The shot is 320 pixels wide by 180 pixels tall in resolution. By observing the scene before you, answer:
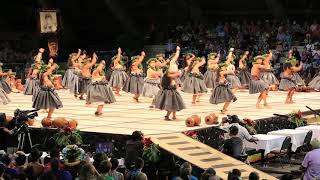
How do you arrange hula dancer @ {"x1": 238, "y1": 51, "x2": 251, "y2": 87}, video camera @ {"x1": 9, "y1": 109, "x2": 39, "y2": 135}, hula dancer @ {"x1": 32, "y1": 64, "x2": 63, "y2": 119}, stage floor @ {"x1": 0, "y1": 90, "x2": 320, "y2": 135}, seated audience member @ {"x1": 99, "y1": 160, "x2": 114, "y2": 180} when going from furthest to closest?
hula dancer @ {"x1": 238, "y1": 51, "x2": 251, "y2": 87}, hula dancer @ {"x1": 32, "y1": 64, "x2": 63, "y2": 119}, stage floor @ {"x1": 0, "y1": 90, "x2": 320, "y2": 135}, video camera @ {"x1": 9, "y1": 109, "x2": 39, "y2": 135}, seated audience member @ {"x1": 99, "y1": 160, "x2": 114, "y2": 180}

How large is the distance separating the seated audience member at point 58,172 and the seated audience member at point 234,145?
4472mm

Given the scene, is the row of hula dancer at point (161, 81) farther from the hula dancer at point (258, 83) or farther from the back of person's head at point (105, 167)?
the back of person's head at point (105, 167)

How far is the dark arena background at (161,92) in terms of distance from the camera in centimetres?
1573

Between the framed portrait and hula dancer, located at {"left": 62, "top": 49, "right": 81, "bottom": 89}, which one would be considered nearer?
hula dancer, located at {"left": 62, "top": 49, "right": 81, "bottom": 89}

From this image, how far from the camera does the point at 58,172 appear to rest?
11609 millimetres

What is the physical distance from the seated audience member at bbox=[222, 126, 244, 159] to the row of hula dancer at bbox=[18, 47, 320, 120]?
16.4 feet

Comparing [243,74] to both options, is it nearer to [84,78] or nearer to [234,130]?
[84,78]

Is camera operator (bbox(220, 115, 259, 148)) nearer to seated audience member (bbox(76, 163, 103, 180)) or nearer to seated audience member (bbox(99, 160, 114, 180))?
seated audience member (bbox(99, 160, 114, 180))

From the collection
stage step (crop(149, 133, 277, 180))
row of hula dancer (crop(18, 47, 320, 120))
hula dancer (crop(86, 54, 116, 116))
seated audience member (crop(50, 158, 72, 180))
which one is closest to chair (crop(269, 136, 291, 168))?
stage step (crop(149, 133, 277, 180))

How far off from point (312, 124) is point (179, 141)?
539 centimetres

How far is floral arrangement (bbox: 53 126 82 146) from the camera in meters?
17.4

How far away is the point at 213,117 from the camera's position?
64.6ft

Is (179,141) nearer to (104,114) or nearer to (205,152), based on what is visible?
(205,152)

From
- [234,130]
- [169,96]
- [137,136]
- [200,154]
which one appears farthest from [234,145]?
[169,96]
